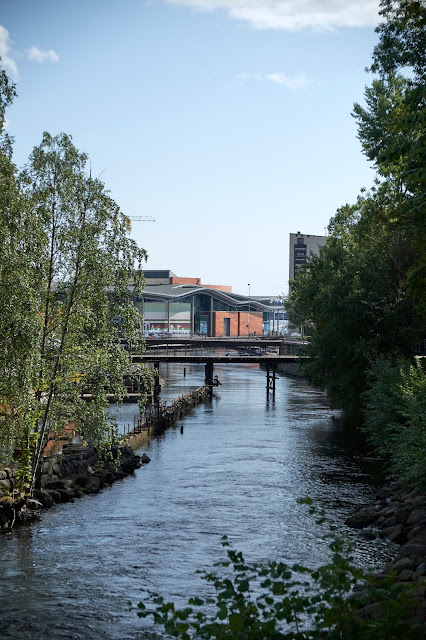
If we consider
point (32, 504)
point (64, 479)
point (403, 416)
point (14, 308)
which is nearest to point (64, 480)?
point (64, 479)

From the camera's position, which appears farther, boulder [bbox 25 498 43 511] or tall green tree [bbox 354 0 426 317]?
boulder [bbox 25 498 43 511]

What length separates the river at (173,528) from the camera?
22.0 m

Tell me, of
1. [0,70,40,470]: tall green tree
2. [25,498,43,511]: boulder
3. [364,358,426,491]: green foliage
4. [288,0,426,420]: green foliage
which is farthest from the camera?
[288,0,426,420]: green foliage

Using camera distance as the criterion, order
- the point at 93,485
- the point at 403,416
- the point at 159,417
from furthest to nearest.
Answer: the point at 159,417 → the point at 403,416 → the point at 93,485

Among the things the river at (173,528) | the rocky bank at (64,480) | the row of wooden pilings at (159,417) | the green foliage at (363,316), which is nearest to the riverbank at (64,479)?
the rocky bank at (64,480)

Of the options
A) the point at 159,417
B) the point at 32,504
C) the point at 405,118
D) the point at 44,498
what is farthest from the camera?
the point at 159,417

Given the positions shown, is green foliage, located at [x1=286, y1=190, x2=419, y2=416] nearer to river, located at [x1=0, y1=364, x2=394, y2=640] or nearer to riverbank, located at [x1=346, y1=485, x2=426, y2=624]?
river, located at [x1=0, y1=364, x2=394, y2=640]

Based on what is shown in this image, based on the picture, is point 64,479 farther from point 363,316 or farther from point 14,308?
point 363,316

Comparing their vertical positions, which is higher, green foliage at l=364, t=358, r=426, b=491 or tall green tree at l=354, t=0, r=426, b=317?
tall green tree at l=354, t=0, r=426, b=317

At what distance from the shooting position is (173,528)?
31422 mm

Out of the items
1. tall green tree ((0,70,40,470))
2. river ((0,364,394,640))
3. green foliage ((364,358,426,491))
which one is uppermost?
tall green tree ((0,70,40,470))

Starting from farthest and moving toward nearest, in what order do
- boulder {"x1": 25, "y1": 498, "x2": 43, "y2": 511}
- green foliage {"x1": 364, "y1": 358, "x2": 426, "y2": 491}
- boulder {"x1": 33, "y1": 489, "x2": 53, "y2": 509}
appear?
boulder {"x1": 33, "y1": 489, "x2": 53, "y2": 509}, boulder {"x1": 25, "y1": 498, "x2": 43, "y2": 511}, green foliage {"x1": 364, "y1": 358, "x2": 426, "y2": 491}

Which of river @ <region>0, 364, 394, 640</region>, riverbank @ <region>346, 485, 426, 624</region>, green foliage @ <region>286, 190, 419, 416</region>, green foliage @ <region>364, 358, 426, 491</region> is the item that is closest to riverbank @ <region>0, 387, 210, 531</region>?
river @ <region>0, 364, 394, 640</region>

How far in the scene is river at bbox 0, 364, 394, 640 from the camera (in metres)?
22.0
